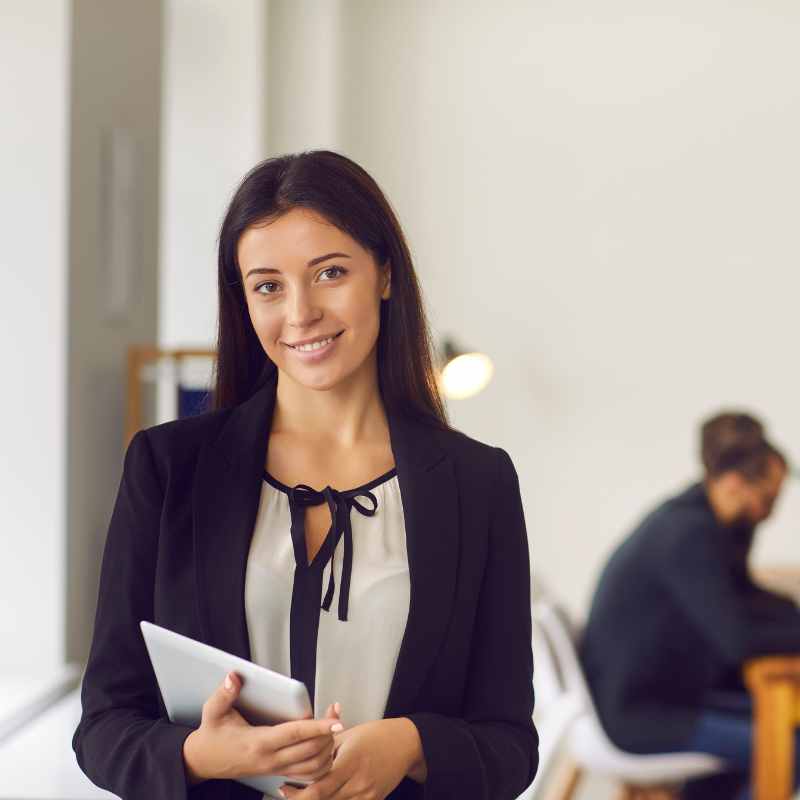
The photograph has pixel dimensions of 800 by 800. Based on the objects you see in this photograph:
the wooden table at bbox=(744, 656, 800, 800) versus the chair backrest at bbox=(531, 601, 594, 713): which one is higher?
the chair backrest at bbox=(531, 601, 594, 713)

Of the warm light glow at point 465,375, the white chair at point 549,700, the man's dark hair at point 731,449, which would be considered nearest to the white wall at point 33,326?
the warm light glow at point 465,375

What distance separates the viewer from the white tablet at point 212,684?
29.8 inches

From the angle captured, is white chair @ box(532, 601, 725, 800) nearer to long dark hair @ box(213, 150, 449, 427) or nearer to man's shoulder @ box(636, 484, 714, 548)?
man's shoulder @ box(636, 484, 714, 548)

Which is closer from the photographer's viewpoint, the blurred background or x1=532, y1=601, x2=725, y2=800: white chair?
x1=532, y1=601, x2=725, y2=800: white chair

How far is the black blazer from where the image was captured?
825 mm

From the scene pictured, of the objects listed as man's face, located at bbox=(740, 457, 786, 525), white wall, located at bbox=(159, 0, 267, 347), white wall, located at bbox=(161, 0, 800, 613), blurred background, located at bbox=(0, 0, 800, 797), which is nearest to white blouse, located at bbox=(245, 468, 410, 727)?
man's face, located at bbox=(740, 457, 786, 525)

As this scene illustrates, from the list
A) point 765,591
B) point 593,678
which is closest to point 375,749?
point 593,678

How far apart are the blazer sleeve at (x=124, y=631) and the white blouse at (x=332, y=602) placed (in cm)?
7

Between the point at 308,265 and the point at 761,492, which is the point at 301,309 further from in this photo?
the point at 761,492

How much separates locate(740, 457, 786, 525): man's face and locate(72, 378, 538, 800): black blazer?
252 centimetres

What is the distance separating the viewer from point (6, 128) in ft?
8.66

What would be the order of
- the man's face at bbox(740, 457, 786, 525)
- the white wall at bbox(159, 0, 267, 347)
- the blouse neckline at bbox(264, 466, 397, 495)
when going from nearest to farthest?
the blouse neckline at bbox(264, 466, 397, 495) < the man's face at bbox(740, 457, 786, 525) < the white wall at bbox(159, 0, 267, 347)

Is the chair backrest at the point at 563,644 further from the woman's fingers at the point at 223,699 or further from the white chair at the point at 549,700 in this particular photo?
the woman's fingers at the point at 223,699

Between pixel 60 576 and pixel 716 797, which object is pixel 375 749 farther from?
pixel 716 797
